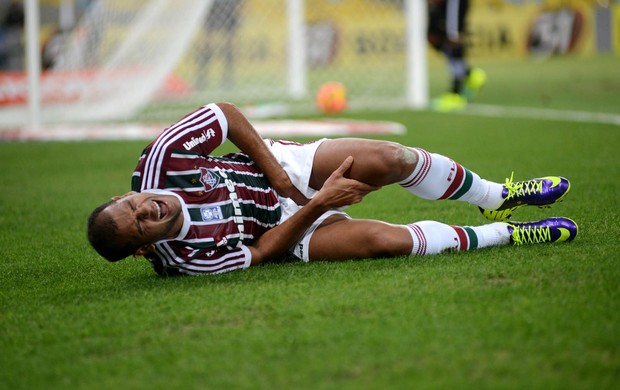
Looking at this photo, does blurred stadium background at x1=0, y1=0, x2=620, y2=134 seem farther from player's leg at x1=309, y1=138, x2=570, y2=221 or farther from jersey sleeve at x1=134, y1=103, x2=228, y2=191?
player's leg at x1=309, y1=138, x2=570, y2=221

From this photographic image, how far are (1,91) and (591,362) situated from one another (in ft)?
40.7

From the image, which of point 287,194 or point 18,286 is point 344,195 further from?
point 18,286

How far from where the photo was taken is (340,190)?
13.3ft

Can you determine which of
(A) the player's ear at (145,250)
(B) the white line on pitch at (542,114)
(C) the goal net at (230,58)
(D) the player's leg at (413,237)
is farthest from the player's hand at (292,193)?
(C) the goal net at (230,58)

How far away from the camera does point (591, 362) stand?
2.76 metres

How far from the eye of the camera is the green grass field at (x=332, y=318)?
2.82 m

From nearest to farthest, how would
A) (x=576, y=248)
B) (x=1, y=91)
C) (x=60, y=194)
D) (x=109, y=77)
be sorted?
(x=576, y=248) < (x=60, y=194) < (x=109, y=77) < (x=1, y=91)

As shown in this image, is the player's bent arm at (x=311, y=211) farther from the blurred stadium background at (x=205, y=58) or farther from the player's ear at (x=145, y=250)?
the blurred stadium background at (x=205, y=58)

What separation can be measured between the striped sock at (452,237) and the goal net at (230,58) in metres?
7.93

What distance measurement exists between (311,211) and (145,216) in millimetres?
709

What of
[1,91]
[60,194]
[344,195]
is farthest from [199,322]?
[1,91]

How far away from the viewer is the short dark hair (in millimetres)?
3887

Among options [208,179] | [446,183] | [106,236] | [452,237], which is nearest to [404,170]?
[446,183]

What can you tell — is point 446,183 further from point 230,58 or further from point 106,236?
point 230,58
